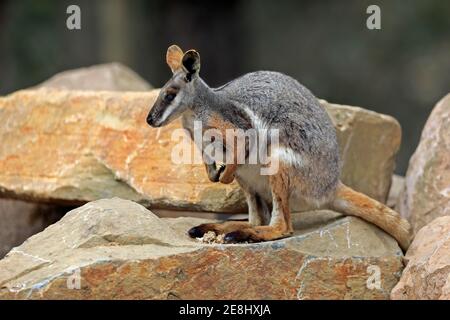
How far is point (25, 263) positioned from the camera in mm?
5637

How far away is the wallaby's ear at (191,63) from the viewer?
20.6 ft

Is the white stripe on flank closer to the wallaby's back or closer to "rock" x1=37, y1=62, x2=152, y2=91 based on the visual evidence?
the wallaby's back

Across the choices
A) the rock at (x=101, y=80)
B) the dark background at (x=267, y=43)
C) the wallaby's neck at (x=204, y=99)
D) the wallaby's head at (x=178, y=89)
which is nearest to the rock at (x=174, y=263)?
the wallaby's head at (x=178, y=89)

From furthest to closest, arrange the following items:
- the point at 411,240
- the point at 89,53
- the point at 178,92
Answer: the point at 89,53
the point at 411,240
the point at 178,92

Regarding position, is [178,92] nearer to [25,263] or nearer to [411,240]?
[25,263]

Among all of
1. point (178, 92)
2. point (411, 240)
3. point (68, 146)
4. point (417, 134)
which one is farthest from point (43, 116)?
point (417, 134)

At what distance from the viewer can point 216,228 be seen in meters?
6.42

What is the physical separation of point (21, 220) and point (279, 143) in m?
3.03

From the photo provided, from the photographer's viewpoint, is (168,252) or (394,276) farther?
(394,276)

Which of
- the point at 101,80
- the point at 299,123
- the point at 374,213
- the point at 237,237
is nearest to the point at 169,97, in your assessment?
the point at 299,123

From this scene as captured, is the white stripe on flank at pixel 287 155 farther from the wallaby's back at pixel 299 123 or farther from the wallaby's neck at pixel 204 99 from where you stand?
the wallaby's neck at pixel 204 99

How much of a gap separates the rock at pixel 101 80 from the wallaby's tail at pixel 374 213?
3.26 meters

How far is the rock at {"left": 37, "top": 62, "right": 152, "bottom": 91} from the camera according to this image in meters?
9.34

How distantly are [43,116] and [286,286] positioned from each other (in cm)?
299
